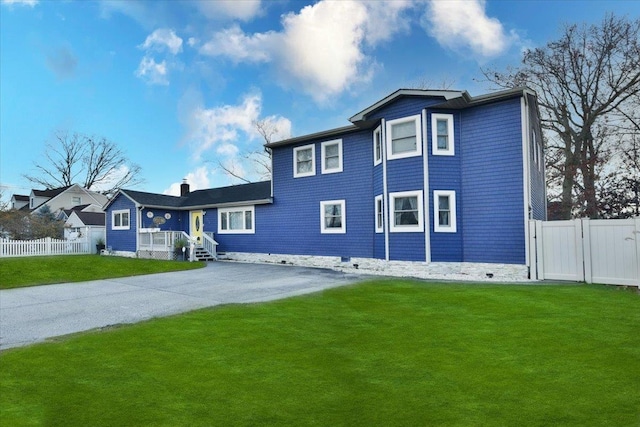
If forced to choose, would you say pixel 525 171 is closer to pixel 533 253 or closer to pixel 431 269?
pixel 533 253

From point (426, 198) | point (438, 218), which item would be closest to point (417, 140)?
point (426, 198)

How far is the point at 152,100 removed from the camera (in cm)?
2638

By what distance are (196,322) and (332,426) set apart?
4648 millimetres

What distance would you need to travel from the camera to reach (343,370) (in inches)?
186

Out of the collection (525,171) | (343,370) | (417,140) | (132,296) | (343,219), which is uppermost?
(417,140)

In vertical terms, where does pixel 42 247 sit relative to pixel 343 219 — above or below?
below

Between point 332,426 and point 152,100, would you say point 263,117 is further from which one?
point 332,426

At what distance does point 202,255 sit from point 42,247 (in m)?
12.3

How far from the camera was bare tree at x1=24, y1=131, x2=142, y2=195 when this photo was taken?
2087 inches

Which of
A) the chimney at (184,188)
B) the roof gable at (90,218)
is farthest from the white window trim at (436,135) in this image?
the roof gable at (90,218)

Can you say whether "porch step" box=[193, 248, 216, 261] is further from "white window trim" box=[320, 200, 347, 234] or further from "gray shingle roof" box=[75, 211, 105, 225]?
"gray shingle roof" box=[75, 211, 105, 225]

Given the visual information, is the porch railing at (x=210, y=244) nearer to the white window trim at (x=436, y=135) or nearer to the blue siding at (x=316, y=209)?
the blue siding at (x=316, y=209)

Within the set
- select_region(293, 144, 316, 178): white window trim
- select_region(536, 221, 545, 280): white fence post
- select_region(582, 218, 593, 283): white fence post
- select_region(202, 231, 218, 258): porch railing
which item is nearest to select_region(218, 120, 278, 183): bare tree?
select_region(202, 231, 218, 258): porch railing

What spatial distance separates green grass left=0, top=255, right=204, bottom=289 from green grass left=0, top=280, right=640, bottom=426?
417 inches
